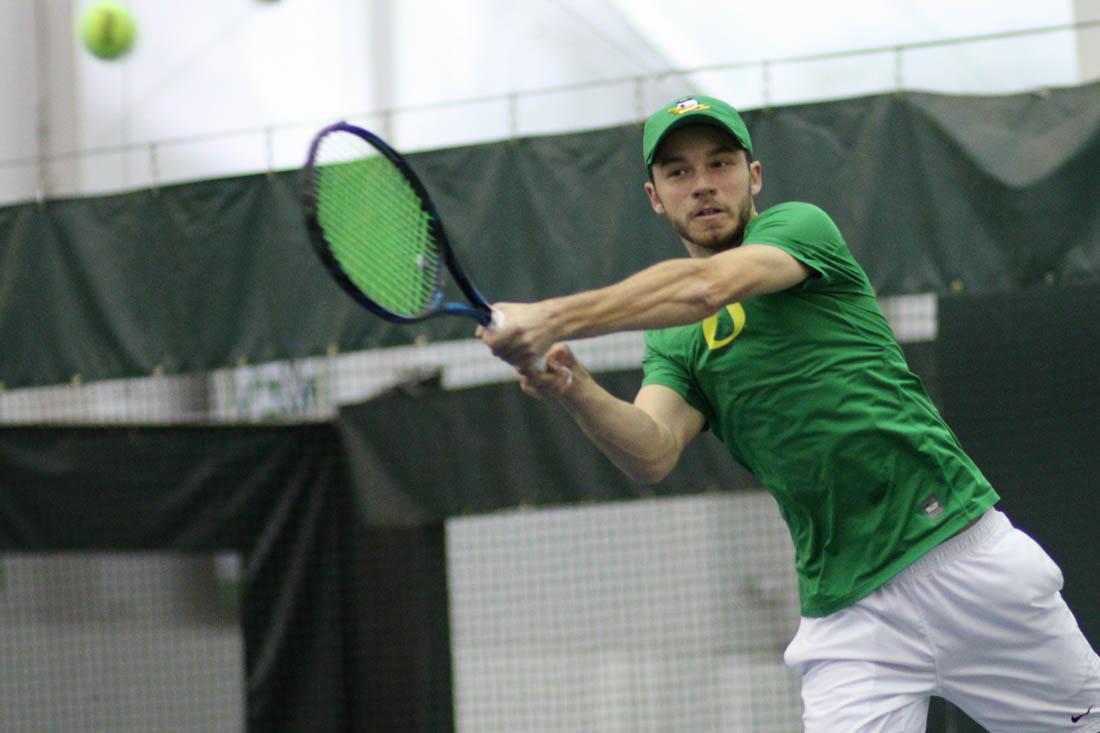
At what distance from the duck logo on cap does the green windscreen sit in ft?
1.80

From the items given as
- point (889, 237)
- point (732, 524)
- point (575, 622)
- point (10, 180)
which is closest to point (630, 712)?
point (575, 622)

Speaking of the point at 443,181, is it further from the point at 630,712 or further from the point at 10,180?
the point at 10,180

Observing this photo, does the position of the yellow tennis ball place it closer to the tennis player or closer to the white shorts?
the tennis player

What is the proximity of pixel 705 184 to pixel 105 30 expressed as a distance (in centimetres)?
515

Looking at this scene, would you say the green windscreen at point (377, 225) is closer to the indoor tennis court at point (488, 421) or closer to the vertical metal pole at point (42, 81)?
the indoor tennis court at point (488, 421)

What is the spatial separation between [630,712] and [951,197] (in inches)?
97.7

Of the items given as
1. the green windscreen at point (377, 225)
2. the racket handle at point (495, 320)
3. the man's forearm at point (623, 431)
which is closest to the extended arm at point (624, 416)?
the man's forearm at point (623, 431)

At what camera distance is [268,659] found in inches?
242

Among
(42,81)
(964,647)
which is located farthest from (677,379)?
(42,81)

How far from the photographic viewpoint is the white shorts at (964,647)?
276 centimetres

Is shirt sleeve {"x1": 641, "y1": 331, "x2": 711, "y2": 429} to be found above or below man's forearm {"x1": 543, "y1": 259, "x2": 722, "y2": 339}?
below

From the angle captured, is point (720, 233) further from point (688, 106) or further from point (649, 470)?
point (649, 470)

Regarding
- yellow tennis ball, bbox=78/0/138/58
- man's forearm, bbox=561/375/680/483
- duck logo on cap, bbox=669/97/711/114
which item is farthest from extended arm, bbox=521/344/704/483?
yellow tennis ball, bbox=78/0/138/58

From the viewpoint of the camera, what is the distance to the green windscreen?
105 inches
